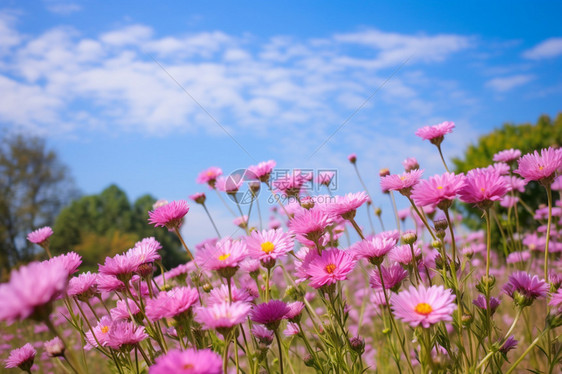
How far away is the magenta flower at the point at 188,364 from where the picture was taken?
0.72 meters

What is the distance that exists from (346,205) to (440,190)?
327 mm

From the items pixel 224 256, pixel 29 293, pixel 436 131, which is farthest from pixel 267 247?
pixel 436 131

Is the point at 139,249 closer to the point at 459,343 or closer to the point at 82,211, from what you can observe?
the point at 459,343

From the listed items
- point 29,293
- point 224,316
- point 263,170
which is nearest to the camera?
point 29,293

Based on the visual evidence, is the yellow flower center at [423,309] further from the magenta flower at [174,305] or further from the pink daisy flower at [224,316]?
the magenta flower at [174,305]

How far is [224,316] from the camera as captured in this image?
896 mm

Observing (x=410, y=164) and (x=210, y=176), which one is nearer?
(x=410, y=164)

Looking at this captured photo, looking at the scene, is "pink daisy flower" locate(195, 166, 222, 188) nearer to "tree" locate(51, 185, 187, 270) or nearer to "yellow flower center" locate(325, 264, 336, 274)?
"yellow flower center" locate(325, 264, 336, 274)

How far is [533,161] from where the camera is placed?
135cm

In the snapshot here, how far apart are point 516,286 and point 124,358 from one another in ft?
4.68

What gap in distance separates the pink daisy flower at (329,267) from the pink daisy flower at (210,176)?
1.34 meters

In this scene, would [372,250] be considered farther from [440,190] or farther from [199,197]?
[199,197]

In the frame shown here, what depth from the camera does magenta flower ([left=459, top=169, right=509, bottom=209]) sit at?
43.8 inches

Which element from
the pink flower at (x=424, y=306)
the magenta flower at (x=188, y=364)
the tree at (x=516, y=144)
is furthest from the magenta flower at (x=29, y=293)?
the tree at (x=516, y=144)
